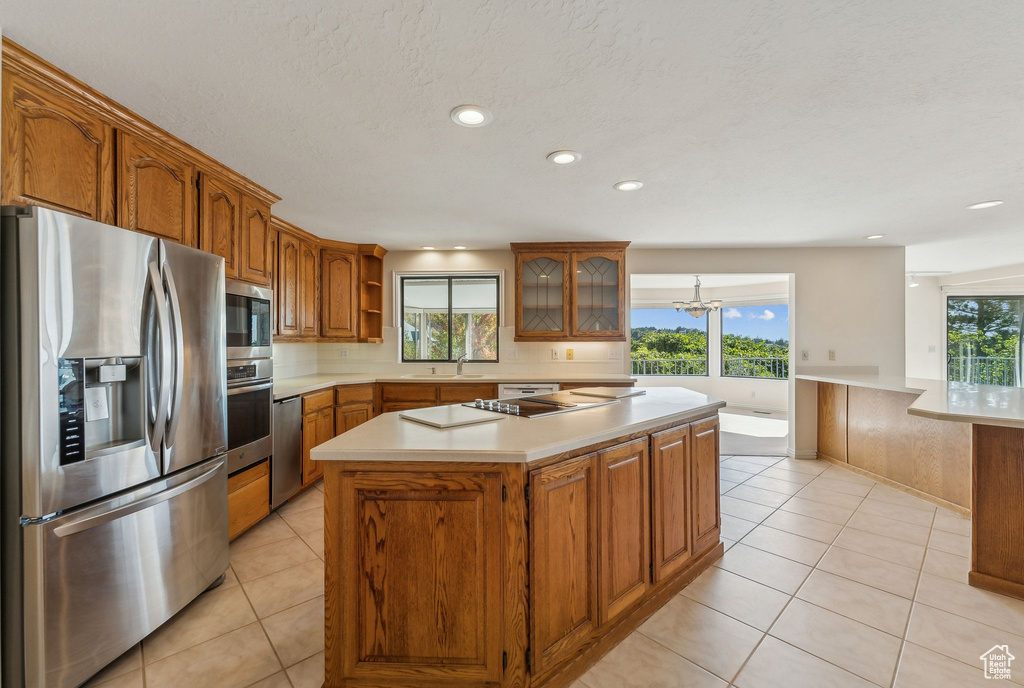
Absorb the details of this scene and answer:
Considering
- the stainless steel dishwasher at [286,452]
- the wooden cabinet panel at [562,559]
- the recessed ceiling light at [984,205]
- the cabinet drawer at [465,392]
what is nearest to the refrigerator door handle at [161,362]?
the stainless steel dishwasher at [286,452]

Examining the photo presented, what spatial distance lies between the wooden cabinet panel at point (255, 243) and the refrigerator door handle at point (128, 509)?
4.31ft

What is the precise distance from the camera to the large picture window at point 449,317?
4.91m

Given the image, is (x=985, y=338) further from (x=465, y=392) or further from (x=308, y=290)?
(x=308, y=290)

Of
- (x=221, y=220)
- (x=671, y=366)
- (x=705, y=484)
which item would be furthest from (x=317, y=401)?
(x=671, y=366)

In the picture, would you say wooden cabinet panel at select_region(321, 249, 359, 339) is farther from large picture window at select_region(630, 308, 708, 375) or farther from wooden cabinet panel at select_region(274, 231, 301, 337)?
large picture window at select_region(630, 308, 708, 375)

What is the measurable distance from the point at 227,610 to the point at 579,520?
1725 millimetres

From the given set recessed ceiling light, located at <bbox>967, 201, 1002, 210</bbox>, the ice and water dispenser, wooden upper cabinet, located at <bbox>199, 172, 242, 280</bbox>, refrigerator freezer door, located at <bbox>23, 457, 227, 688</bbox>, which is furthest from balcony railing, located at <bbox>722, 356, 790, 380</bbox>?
the ice and water dispenser

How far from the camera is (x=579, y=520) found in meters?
1.66

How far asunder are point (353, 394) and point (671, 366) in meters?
6.46

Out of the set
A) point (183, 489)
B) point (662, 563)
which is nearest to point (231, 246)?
point (183, 489)

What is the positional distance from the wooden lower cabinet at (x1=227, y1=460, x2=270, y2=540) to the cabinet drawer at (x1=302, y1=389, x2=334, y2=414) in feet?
1.87

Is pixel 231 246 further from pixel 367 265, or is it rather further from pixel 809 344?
pixel 809 344

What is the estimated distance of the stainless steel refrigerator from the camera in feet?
4.62

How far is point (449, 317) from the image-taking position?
4.96m
